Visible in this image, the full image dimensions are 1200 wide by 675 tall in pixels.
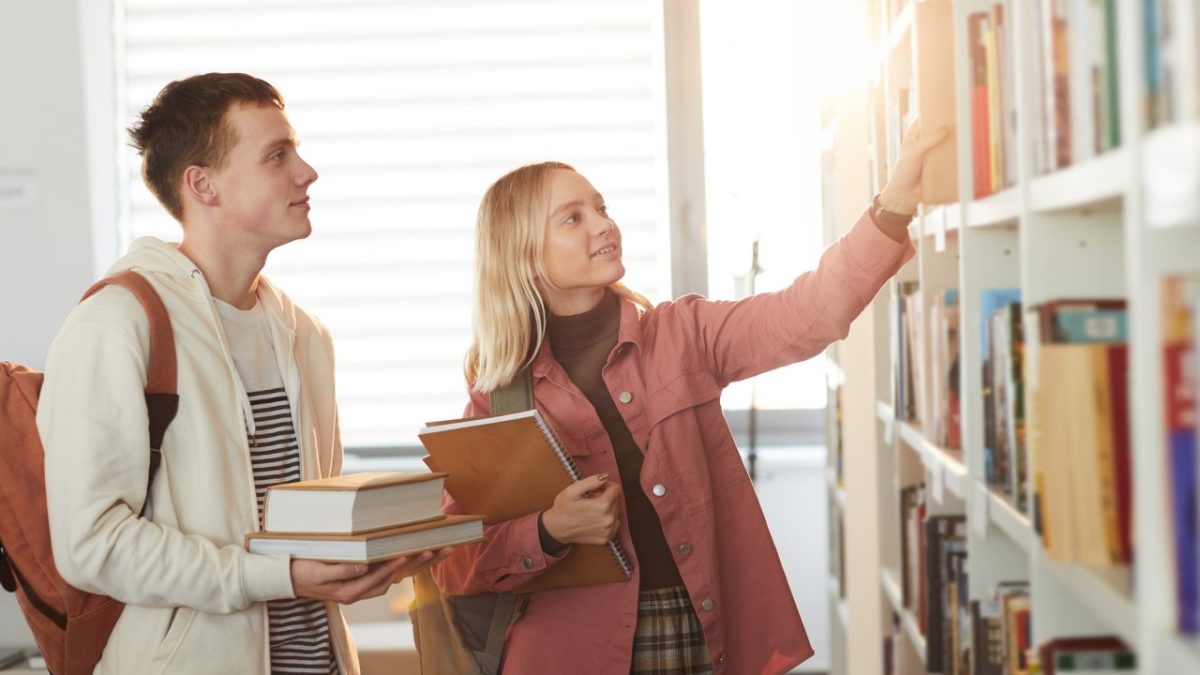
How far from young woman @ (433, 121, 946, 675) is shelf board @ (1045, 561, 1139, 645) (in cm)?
79

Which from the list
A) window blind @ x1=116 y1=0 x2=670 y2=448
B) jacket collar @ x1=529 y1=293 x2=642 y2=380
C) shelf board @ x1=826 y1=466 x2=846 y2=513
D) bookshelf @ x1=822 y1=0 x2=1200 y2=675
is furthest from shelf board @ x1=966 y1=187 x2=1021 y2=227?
window blind @ x1=116 y1=0 x2=670 y2=448

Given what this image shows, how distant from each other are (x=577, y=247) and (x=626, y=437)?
0.33m

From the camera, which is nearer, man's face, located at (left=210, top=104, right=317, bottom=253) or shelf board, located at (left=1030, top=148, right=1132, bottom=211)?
shelf board, located at (left=1030, top=148, right=1132, bottom=211)

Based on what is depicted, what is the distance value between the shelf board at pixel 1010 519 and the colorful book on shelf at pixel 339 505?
0.83 meters

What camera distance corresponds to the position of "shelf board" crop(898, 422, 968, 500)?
5.49 ft

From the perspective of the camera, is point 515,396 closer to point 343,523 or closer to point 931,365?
point 343,523

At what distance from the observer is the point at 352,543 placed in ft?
5.58

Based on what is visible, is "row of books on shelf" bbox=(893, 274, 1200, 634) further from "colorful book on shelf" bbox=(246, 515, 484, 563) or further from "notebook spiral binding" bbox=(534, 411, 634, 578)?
"colorful book on shelf" bbox=(246, 515, 484, 563)

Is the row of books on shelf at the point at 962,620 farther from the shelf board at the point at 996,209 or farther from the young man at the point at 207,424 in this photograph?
the young man at the point at 207,424

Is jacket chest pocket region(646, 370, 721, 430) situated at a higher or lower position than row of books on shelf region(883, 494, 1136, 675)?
higher

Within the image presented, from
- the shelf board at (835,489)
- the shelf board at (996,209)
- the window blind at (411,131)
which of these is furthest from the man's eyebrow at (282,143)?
the window blind at (411,131)

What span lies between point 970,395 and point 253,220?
1.10 metres

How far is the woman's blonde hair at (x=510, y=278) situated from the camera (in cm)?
203

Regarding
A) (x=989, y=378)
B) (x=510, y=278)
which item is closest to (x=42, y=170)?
(x=510, y=278)
